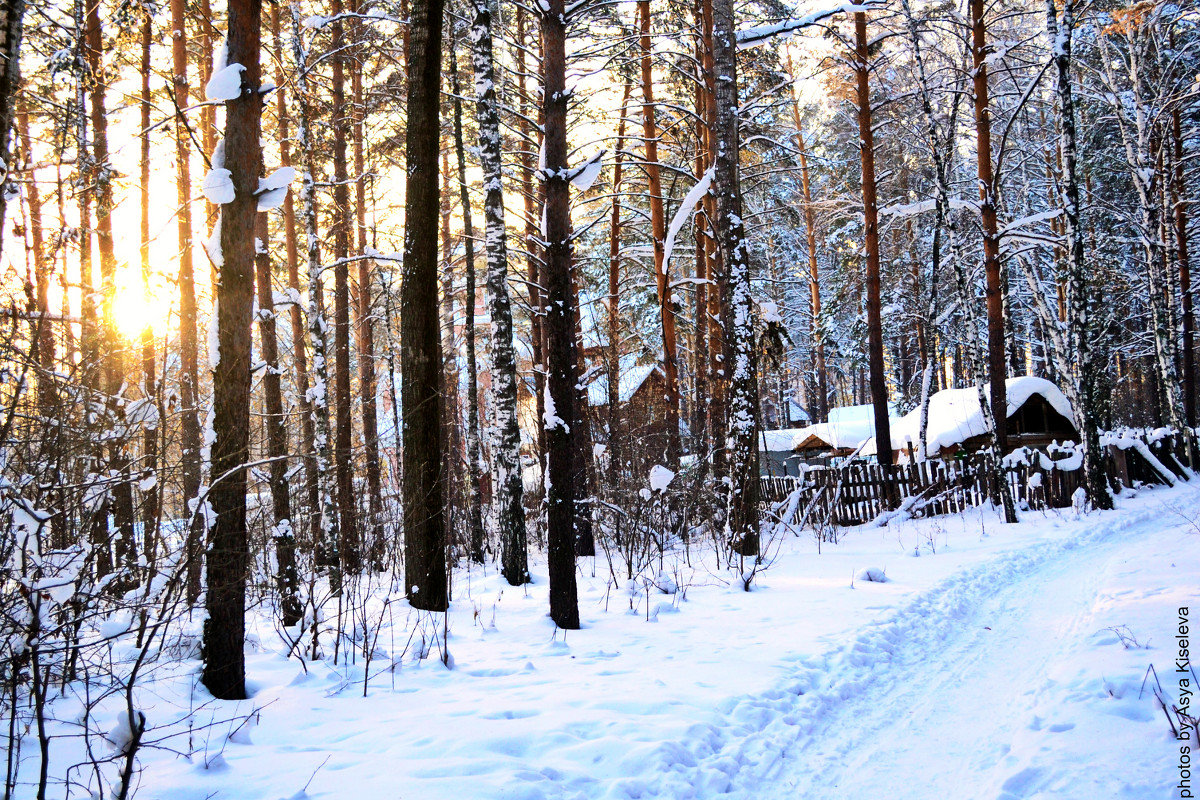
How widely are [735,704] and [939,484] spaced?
12848mm

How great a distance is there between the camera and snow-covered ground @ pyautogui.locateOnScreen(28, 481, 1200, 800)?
3320 millimetres

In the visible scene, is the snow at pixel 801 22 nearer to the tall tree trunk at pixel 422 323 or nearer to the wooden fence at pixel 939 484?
the tall tree trunk at pixel 422 323

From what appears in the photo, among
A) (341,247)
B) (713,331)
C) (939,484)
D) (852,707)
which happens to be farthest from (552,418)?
(939,484)

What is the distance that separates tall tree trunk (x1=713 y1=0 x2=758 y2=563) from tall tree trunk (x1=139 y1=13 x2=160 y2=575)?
6.60 m

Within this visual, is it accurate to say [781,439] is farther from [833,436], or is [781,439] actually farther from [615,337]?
[615,337]

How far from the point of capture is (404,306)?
6.79m

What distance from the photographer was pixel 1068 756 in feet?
10.9

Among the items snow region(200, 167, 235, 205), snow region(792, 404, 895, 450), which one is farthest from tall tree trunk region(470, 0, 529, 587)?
snow region(792, 404, 895, 450)

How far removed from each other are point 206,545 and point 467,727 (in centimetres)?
180

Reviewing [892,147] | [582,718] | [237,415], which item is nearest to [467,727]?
[582,718]

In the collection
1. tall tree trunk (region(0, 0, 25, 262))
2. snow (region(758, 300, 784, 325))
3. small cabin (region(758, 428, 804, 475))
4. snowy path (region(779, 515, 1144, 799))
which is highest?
tall tree trunk (region(0, 0, 25, 262))

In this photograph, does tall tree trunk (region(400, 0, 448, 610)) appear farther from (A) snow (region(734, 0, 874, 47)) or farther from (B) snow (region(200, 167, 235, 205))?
(A) snow (region(734, 0, 874, 47))

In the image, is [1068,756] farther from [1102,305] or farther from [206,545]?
[1102,305]

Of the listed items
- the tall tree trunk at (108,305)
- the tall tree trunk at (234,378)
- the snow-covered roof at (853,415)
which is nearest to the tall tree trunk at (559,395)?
the tall tree trunk at (234,378)
